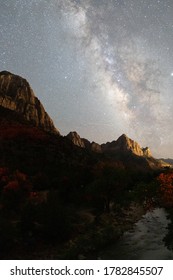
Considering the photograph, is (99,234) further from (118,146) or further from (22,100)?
(118,146)

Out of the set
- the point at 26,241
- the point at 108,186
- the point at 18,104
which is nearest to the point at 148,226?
the point at 108,186

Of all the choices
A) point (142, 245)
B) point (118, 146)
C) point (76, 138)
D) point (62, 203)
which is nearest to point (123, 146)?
point (118, 146)

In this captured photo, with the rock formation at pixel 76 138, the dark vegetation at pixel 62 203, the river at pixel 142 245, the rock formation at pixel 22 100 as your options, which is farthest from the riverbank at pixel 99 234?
the rock formation at pixel 76 138

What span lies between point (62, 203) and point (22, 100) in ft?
209

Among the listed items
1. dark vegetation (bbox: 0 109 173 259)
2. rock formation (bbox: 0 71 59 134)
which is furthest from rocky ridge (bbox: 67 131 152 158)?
dark vegetation (bbox: 0 109 173 259)

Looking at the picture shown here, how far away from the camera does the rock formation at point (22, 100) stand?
79.4 m

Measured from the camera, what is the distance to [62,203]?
24.0 meters

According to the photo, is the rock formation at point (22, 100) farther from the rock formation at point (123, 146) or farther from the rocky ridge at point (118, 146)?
the rock formation at point (123, 146)

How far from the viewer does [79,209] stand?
933 inches

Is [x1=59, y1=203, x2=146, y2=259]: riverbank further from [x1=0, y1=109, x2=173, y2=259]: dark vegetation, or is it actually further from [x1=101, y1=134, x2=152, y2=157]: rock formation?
[x1=101, y1=134, x2=152, y2=157]: rock formation

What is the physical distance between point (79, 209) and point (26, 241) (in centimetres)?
874

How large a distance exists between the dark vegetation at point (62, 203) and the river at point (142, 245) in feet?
1.86

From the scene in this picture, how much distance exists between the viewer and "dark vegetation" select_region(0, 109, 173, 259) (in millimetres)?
14414
